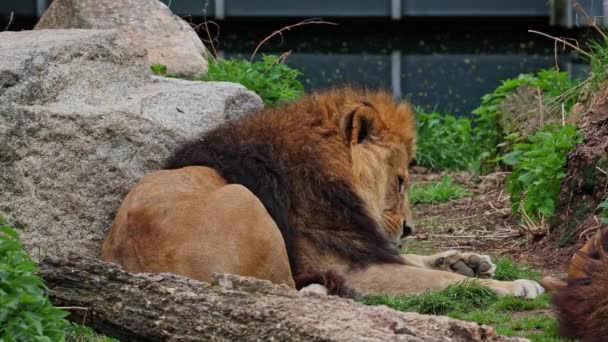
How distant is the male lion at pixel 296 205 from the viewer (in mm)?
6125

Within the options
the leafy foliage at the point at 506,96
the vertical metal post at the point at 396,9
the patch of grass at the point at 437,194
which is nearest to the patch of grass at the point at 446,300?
the leafy foliage at the point at 506,96

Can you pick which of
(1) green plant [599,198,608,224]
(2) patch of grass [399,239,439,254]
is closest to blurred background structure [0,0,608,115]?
(2) patch of grass [399,239,439,254]

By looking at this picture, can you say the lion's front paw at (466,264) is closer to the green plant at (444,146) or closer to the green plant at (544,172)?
the green plant at (544,172)

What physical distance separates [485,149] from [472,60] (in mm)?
3066

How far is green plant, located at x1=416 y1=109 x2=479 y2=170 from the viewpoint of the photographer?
1155 centimetres

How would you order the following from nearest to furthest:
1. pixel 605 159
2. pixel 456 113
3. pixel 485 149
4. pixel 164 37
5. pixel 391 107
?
1. pixel 391 107
2. pixel 605 159
3. pixel 164 37
4. pixel 485 149
5. pixel 456 113

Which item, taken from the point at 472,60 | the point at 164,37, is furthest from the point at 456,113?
the point at 164,37

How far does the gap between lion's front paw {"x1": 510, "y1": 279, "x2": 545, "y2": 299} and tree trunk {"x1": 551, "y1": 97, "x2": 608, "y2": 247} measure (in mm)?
1108

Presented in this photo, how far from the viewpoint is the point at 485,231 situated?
8.84 m

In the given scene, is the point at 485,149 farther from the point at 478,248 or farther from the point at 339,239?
the point at 339,239

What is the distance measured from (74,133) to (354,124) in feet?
5.17

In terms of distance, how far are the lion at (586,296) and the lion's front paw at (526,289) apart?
3.29 feet

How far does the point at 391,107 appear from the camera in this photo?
7230 mm

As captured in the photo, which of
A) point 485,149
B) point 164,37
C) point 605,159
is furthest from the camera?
point 485,149
